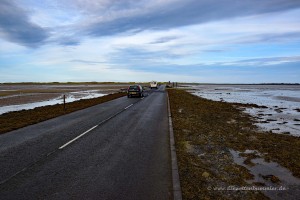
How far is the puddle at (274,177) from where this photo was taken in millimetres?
5730

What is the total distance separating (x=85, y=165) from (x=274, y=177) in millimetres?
4883

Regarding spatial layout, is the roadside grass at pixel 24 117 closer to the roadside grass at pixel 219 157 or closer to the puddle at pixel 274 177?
the roadside grass at pixel 219 157

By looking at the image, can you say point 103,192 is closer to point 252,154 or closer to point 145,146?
point 145,146

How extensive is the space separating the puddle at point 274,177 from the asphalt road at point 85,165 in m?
2.23

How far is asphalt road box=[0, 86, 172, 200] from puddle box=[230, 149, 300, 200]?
223 centimetres

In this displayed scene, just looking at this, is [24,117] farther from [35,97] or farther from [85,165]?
[35,97]

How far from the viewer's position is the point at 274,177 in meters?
6.75

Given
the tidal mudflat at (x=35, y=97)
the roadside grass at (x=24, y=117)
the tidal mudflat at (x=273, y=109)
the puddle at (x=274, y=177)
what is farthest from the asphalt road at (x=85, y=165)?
the tidal mudflat at (x=35, y=97)

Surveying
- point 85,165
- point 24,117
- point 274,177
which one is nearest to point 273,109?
point 274,177

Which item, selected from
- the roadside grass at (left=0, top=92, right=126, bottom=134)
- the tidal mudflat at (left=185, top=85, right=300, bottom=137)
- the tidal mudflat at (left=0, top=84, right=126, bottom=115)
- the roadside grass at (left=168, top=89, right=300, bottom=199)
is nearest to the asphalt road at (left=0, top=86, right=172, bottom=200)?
the roadside grass at (left=168, top=89, right=300, bottom=199)

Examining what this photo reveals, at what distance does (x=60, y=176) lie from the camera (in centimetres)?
626

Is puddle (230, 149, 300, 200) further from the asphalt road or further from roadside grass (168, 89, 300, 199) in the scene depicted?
the asphalt road

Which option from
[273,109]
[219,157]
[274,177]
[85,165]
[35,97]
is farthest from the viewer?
[35,97]

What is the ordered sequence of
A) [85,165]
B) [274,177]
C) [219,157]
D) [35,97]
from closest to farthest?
[274,177], [85,165], [219,157], [35,97]
